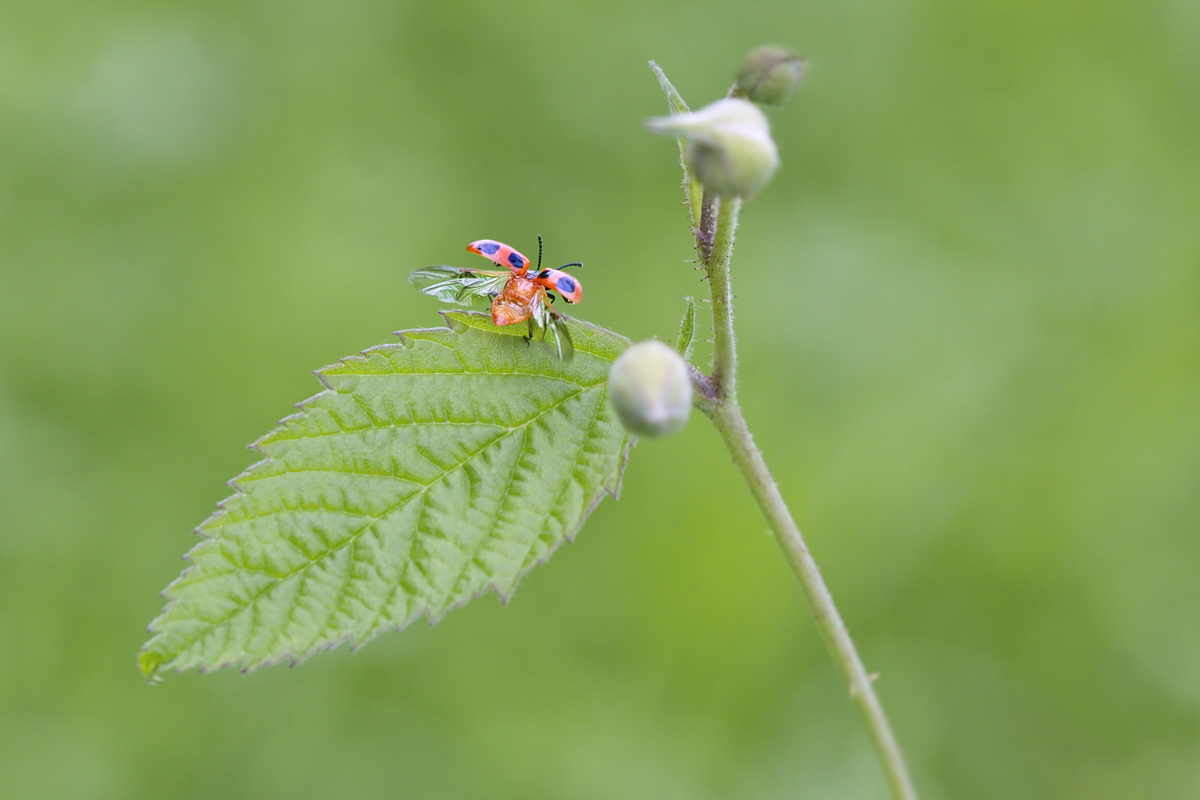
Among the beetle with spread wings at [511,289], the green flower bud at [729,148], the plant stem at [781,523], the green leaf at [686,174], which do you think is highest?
the green leaf at [686,174]

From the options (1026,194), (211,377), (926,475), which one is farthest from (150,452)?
(1026,194)

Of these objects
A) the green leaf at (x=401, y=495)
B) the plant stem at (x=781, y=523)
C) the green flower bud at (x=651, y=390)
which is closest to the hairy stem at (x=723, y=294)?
the plant stem at (x=781, y=523)

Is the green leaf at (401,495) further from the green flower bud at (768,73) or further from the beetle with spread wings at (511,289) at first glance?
the green flower bud at (768,73)

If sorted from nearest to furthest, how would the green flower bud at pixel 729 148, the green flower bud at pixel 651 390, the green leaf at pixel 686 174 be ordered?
the green flower bud at pixel 729 148, the green flower bud at pixel 651 390, the green leaf at pixel 686 174

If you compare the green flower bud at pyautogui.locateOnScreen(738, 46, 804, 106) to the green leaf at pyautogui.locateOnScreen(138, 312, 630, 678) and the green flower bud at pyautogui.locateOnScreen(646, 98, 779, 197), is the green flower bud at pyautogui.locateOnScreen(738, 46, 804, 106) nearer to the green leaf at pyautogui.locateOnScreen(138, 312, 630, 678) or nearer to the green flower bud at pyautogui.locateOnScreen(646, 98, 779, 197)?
the green flower bud at pyautogui.locateOnScreen(646, 98, 779, 197)

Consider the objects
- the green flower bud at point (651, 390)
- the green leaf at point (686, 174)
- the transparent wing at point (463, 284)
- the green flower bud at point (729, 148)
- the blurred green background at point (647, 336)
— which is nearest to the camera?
the green flower bud at point (729, 148)

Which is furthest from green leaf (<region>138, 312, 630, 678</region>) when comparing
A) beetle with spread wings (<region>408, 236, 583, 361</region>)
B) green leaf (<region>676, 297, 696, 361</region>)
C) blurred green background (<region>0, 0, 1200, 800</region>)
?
blurred green background (<region>0, 0, 1200, 800</region>)
